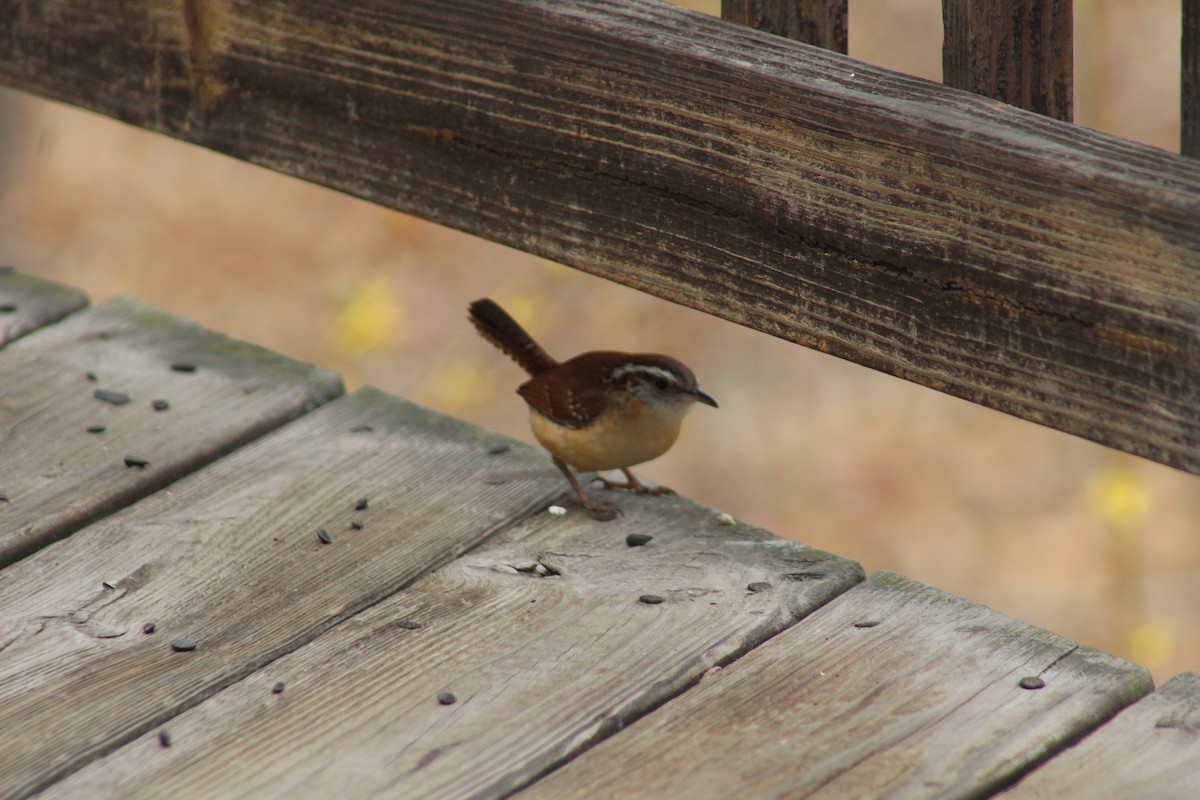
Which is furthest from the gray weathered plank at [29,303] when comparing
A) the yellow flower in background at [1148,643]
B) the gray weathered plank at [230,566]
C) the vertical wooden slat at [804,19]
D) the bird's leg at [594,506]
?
the yellow flower in background at [1148,643]

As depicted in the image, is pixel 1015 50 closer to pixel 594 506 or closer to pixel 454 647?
pixel 594 506

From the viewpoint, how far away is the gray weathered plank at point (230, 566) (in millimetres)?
2494

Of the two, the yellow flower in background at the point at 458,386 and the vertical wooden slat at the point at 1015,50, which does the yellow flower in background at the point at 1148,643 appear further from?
the vertical wooden slat at the point at 1015,50

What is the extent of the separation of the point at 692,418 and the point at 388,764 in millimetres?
5606

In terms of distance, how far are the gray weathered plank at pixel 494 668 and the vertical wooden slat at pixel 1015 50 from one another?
95 cm

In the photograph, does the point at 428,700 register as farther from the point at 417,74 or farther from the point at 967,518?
the point at 967,518

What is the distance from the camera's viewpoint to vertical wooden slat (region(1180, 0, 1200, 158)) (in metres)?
2.34

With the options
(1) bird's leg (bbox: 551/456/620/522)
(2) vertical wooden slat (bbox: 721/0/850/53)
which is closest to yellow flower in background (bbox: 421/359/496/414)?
(1) bird's leg (bbox: 551/456/620/522)

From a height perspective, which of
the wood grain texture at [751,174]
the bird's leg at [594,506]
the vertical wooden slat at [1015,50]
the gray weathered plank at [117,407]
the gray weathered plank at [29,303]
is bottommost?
the bird's leg at [594,506]

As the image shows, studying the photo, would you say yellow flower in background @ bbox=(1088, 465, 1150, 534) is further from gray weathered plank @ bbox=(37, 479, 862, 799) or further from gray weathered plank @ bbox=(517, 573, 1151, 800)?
gray weathered plank @ bbox=(517, 573, 1151, 800)

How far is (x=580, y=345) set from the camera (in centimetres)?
818

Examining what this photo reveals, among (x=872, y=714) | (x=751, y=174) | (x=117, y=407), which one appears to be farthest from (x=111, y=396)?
(x=872, y=714)

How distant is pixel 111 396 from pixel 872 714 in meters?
2.07

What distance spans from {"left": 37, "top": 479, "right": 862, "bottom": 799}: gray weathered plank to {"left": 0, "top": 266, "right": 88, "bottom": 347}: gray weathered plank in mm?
1657
